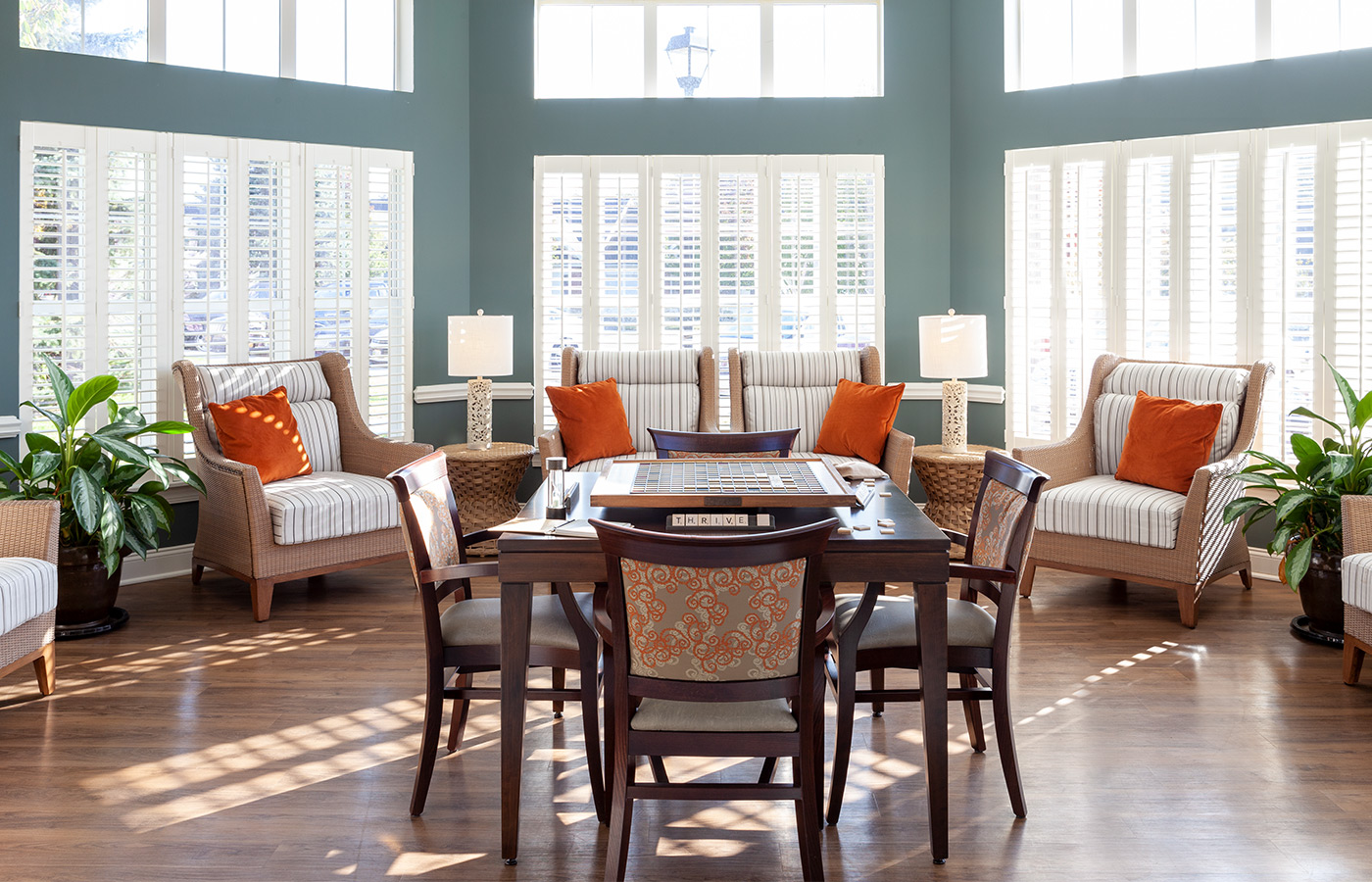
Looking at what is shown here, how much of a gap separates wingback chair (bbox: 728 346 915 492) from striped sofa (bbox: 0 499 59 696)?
3.43m

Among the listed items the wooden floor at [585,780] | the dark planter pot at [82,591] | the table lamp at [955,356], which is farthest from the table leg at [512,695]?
the table lamp at [955,356]

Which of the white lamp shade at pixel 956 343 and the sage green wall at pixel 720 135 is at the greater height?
the sage green wall at pixel 720 135

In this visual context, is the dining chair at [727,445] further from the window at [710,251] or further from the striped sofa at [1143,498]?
the window at [710,251]

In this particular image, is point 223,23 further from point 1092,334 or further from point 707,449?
point 1092,334

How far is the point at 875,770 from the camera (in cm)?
321

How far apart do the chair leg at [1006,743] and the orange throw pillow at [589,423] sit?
3162 mm

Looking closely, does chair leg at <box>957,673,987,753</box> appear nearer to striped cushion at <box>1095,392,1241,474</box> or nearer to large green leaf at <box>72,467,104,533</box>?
striped cushion at <box>1095,392,1241,474</box>

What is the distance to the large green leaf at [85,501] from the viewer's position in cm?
431

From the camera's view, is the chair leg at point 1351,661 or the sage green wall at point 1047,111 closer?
the chair leg at point 1351,661

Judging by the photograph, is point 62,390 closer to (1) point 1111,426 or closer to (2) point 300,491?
(2) point 300,491

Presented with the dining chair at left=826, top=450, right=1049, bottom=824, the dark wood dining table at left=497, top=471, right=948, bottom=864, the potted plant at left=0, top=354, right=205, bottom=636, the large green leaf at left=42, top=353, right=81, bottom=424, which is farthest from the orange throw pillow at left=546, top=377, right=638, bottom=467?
the dark wood dining table at left=497, top=471, right=948, bottom=864

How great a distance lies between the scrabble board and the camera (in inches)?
112

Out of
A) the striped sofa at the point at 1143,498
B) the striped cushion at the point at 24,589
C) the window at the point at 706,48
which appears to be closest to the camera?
the striped cushion at the point at 24,589

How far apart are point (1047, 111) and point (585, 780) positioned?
489 cm
